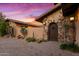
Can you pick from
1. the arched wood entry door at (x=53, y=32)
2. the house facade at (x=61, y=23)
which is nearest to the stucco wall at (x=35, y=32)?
the house facade at (x=61, y=23)

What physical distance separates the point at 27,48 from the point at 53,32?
2.64 ft

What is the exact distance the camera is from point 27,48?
25.9 feet

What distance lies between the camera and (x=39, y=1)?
782cm

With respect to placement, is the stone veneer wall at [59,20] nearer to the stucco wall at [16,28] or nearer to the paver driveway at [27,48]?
the paver driveway at [27,48]

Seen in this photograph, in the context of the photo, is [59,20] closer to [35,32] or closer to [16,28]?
[35,32]

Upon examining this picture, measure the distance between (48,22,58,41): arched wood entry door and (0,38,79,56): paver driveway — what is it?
0.14m

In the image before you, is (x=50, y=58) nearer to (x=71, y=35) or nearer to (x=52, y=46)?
(x=52, y=46)

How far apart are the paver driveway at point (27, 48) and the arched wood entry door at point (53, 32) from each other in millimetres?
138

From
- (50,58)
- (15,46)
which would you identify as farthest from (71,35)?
(15,46)

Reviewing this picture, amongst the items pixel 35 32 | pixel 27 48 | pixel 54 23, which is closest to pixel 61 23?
pixel 54 23

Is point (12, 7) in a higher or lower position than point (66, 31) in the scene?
higher

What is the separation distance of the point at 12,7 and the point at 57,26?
4.16 ft

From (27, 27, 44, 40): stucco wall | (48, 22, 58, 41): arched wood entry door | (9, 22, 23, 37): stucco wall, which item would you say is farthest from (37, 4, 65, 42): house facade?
(9, 22, 23, 37): stucco wall

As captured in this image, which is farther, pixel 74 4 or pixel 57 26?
pixel 57 26
